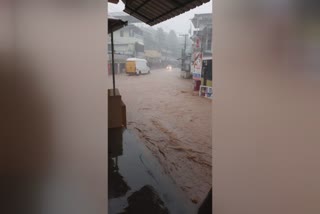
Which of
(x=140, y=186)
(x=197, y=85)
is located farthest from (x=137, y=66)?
(x=140, y=186)

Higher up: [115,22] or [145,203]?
[115,22]

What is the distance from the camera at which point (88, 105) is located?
2.72 feet

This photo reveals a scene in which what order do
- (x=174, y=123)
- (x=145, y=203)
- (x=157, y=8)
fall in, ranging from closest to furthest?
(x=145, y=203), (x=157, y=8), (x=174, y=123)

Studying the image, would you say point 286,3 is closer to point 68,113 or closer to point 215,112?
point 215,112

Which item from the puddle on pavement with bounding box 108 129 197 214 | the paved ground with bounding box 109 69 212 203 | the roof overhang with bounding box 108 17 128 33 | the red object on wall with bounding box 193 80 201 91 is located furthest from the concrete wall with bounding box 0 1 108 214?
the red object on wall with bounding box 193 80 201 91

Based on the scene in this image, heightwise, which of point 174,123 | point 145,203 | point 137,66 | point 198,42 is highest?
point 198,42

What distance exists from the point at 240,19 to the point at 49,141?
88 centimetres

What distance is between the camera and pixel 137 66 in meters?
6.68

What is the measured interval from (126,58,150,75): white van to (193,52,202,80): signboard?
1.43 m

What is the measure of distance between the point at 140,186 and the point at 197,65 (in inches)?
197

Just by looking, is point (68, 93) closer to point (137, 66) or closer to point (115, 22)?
point (115, 22)

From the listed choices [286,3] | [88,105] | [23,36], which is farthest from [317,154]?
[23,36]

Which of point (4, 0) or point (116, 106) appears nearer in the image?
point (4, 0)

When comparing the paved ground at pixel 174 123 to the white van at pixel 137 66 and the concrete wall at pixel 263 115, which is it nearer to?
the white van at pixel 137 66
